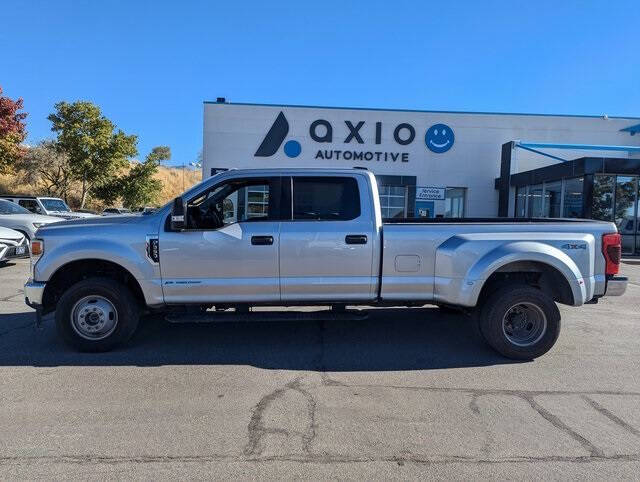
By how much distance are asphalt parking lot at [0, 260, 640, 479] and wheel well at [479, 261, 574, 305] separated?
70cm

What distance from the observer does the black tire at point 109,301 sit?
213 inches

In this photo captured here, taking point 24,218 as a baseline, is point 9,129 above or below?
above

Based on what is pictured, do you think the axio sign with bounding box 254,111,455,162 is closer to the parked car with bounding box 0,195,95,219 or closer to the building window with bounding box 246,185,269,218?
the parked car with bounding box 0,195,95,219

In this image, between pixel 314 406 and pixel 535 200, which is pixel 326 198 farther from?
pixel 535 200

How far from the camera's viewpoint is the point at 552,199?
19703mm

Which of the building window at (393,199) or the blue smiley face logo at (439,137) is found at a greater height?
the blue smiley face logo at (439,137)

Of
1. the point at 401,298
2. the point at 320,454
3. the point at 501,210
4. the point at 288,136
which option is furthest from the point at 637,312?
the point at 288,136

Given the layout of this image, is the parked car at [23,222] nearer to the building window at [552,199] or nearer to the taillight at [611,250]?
the taillight at [611,250]

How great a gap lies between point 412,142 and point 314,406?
19.7 meters

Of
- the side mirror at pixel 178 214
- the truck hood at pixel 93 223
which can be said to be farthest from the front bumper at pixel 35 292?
the side mirror at pixel 178 214

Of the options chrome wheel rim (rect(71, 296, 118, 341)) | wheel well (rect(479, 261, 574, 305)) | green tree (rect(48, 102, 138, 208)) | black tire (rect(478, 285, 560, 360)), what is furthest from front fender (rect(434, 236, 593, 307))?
green tree (rect(48, 102, 138, 208))

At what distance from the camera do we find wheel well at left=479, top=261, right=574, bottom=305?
558cm

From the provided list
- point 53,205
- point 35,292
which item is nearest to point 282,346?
point 35,292

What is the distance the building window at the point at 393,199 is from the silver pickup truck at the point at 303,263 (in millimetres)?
17313
